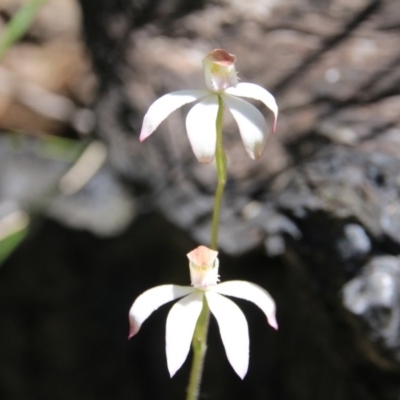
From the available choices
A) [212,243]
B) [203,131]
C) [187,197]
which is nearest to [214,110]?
[203,131]

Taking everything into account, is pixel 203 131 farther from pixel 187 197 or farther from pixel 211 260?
pixel 187 197

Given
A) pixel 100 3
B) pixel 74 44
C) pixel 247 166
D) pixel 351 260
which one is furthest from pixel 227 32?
pixel 74 44

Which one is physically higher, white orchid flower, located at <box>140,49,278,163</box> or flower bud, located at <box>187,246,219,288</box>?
white orchid flower, located at <box>140,49,278,163</box>

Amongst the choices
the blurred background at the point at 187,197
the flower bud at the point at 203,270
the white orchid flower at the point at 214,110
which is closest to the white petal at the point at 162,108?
the white orchid flower at the point at 214,110

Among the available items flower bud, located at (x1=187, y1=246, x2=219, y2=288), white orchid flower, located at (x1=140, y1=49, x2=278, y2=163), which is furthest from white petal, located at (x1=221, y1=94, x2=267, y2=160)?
flower bud, located at (x1=187, y1=246, x2=219, y2=288)

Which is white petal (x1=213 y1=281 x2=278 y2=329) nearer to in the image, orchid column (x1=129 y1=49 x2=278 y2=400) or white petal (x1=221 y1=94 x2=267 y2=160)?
orchid column (x1=129 y1=49 x2=278 y2=400)

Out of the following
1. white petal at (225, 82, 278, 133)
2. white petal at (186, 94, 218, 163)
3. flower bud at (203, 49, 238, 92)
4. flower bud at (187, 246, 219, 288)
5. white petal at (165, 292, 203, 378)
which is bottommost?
white petal at (165, 292, 203, 378)
